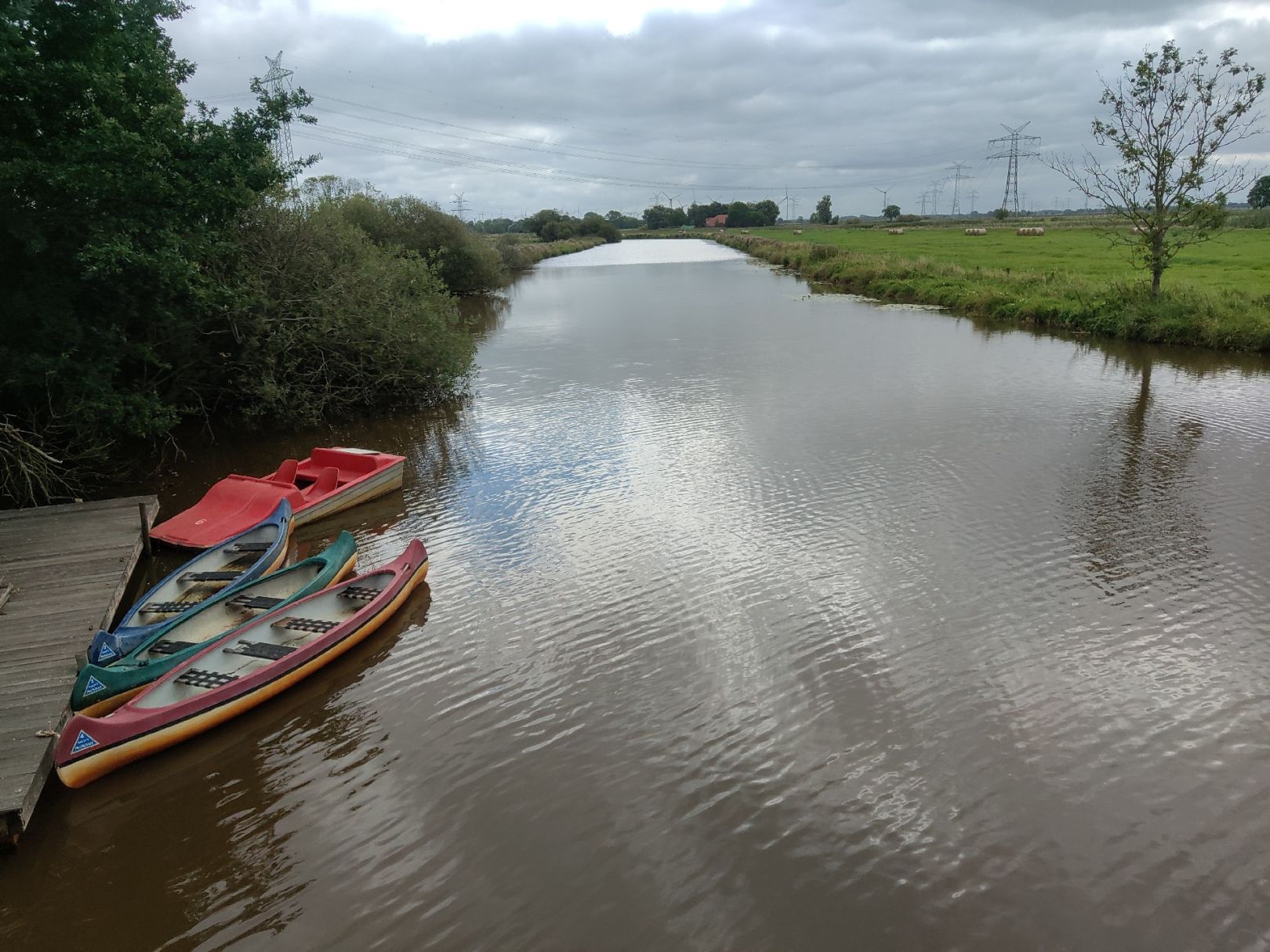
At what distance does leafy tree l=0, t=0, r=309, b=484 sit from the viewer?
1095cm

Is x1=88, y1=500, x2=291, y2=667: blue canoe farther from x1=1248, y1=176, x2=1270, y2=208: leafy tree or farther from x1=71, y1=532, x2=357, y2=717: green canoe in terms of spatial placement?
x1=1248, y1=176, x2=1270, y2=208: leafy tree

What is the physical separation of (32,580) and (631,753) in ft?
23.7

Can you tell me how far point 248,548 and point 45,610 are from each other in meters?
2.49

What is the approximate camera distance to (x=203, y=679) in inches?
300

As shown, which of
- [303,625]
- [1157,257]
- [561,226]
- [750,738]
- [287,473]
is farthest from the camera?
[561,226]

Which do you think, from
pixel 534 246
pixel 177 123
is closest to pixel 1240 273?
pixel 177 123

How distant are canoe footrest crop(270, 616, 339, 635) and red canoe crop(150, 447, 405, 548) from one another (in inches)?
126

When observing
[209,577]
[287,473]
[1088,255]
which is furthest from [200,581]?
[1088,255]

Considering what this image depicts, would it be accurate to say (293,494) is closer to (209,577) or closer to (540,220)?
(209,577)

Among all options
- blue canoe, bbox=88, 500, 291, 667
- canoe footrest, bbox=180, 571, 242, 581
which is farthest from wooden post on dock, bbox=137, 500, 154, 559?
canoe footrest, bbox=180, 571, 242, 581

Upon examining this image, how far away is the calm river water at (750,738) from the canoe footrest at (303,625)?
52 centimetres

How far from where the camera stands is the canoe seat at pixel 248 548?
1060 centimetres

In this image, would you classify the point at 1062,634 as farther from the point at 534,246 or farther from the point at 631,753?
the point at 534,246

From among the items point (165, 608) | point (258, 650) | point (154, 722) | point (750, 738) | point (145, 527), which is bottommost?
point (750, 738)
